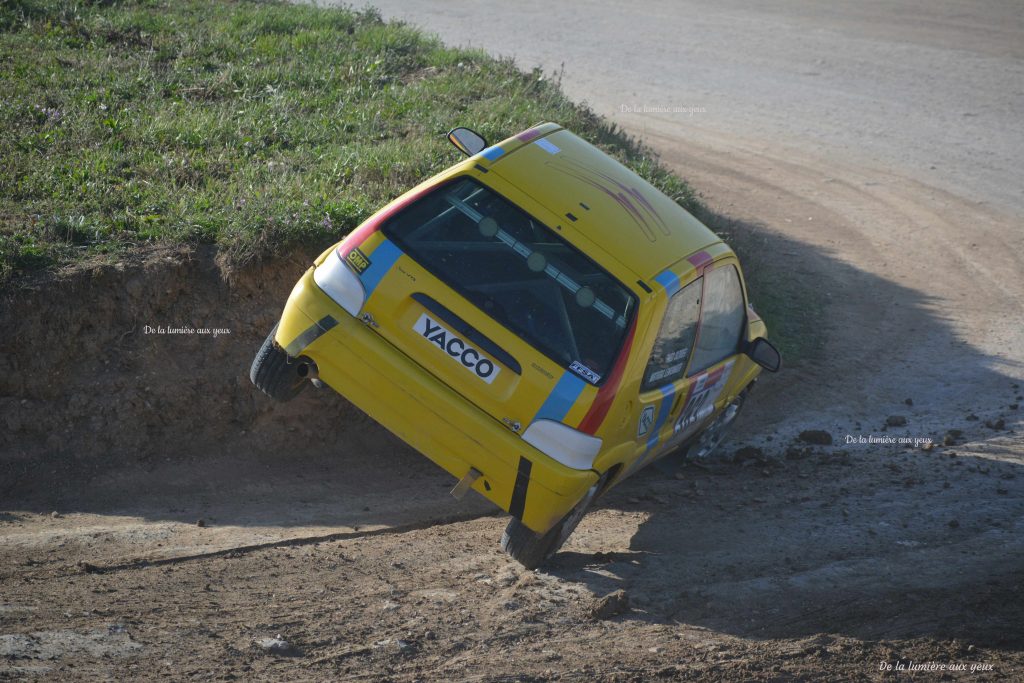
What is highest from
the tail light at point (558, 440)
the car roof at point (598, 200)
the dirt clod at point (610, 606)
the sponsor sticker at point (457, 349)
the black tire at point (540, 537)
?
the car roof at point (598, 200)

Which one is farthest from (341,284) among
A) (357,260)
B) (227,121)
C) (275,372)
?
(227,121)

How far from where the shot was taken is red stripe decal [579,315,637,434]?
484cm

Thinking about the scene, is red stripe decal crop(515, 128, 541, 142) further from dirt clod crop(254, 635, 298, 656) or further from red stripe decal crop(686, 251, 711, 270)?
dirt clod crop(254, 635, 298, 656)

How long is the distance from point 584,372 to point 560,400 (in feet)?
0.63

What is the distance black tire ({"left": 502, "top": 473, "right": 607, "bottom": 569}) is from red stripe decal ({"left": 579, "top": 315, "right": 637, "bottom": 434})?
0.41 meters

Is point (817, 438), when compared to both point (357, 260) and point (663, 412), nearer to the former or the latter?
point (663, 412)

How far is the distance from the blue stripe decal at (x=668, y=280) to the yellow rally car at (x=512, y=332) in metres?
0.01

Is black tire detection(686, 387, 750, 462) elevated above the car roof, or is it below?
below

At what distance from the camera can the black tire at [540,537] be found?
5.16m

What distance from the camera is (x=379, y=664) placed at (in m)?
4.38

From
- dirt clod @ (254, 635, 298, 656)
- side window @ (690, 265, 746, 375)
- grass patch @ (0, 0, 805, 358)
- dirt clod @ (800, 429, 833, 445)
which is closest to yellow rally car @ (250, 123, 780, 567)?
side window @ (690, 265, 746, 375)

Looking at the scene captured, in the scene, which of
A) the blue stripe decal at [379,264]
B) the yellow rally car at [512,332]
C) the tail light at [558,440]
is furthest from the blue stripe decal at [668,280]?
the blue stripe decal at [379,264]

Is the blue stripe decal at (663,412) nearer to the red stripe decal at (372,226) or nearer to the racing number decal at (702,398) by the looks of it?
the racing number decal at (702,398)

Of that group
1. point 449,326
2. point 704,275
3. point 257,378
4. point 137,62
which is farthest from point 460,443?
point 137,62
